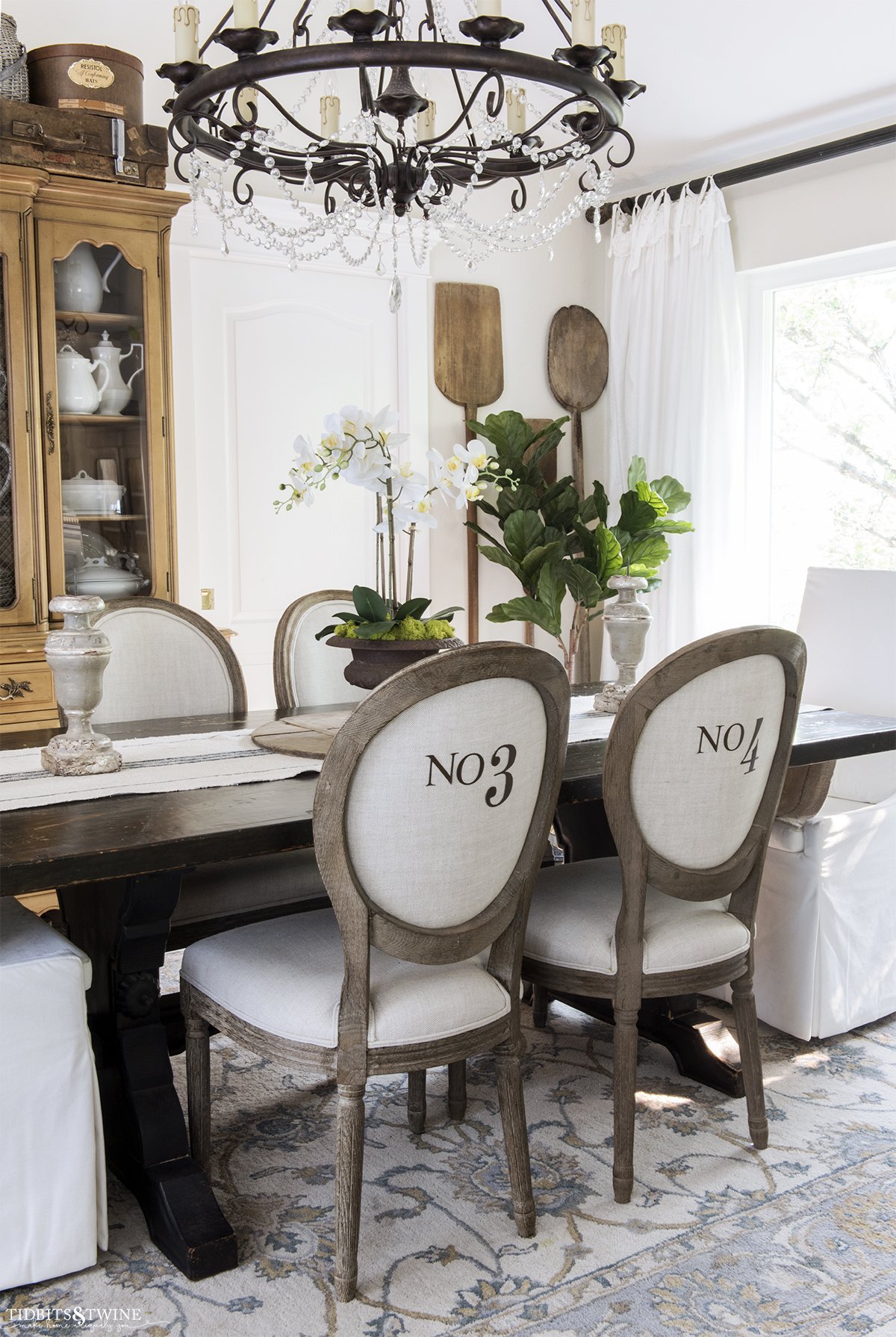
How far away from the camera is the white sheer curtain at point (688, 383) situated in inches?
171

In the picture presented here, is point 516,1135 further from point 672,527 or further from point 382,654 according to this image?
point 672,527

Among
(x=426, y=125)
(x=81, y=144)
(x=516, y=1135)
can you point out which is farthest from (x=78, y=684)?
(x=81, y=144)

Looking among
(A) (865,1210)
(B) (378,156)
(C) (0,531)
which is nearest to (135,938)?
(A) (865,1210)

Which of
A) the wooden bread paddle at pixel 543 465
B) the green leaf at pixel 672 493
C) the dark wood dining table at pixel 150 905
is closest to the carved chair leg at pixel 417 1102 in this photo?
the dark wood dining table at pixel 150 905

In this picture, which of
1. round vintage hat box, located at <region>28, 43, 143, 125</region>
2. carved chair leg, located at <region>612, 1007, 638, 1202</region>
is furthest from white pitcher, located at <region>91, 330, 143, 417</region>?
carved chair leg, located at <region>612, 1007, 638, 1202</region>

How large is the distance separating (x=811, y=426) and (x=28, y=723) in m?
2.78

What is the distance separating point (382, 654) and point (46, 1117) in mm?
1013

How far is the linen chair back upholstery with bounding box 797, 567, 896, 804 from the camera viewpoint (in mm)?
3096

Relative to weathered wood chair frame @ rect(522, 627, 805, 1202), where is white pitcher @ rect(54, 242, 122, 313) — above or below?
above

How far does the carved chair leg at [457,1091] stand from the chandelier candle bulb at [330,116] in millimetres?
1883

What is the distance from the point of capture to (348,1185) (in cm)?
173

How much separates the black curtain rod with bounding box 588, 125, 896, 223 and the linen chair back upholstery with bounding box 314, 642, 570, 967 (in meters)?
2.85

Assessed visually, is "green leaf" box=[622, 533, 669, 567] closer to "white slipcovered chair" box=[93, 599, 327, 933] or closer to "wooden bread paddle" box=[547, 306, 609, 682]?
"wooden bread paddle" box=[547, 306, 609, 682]

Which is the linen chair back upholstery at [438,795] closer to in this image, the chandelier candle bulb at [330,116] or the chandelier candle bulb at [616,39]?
the chandelier candle bulb at [616,39]
